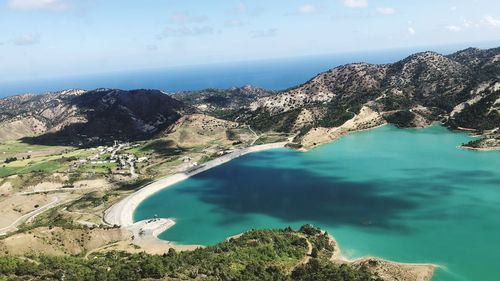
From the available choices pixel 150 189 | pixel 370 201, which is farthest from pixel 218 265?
pixel 150 189

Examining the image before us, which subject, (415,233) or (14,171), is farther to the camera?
(14,171)

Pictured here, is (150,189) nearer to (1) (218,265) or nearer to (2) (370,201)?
(2) (370,201)

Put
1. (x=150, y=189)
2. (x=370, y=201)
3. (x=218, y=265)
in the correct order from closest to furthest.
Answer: (x=218, y=265) < (x=370, y=201) < (x=150, y=189)

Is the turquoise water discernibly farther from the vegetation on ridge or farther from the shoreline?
the vegetation on ridge

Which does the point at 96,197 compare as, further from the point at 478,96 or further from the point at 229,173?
the point at 478,96

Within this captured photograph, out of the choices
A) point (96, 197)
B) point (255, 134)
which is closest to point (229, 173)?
point (96, 197)

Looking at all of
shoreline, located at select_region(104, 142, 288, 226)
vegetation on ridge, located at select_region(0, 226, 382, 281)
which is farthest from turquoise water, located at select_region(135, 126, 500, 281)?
vegetation on ridge, located at select_region(0, 226, 382, 281)
